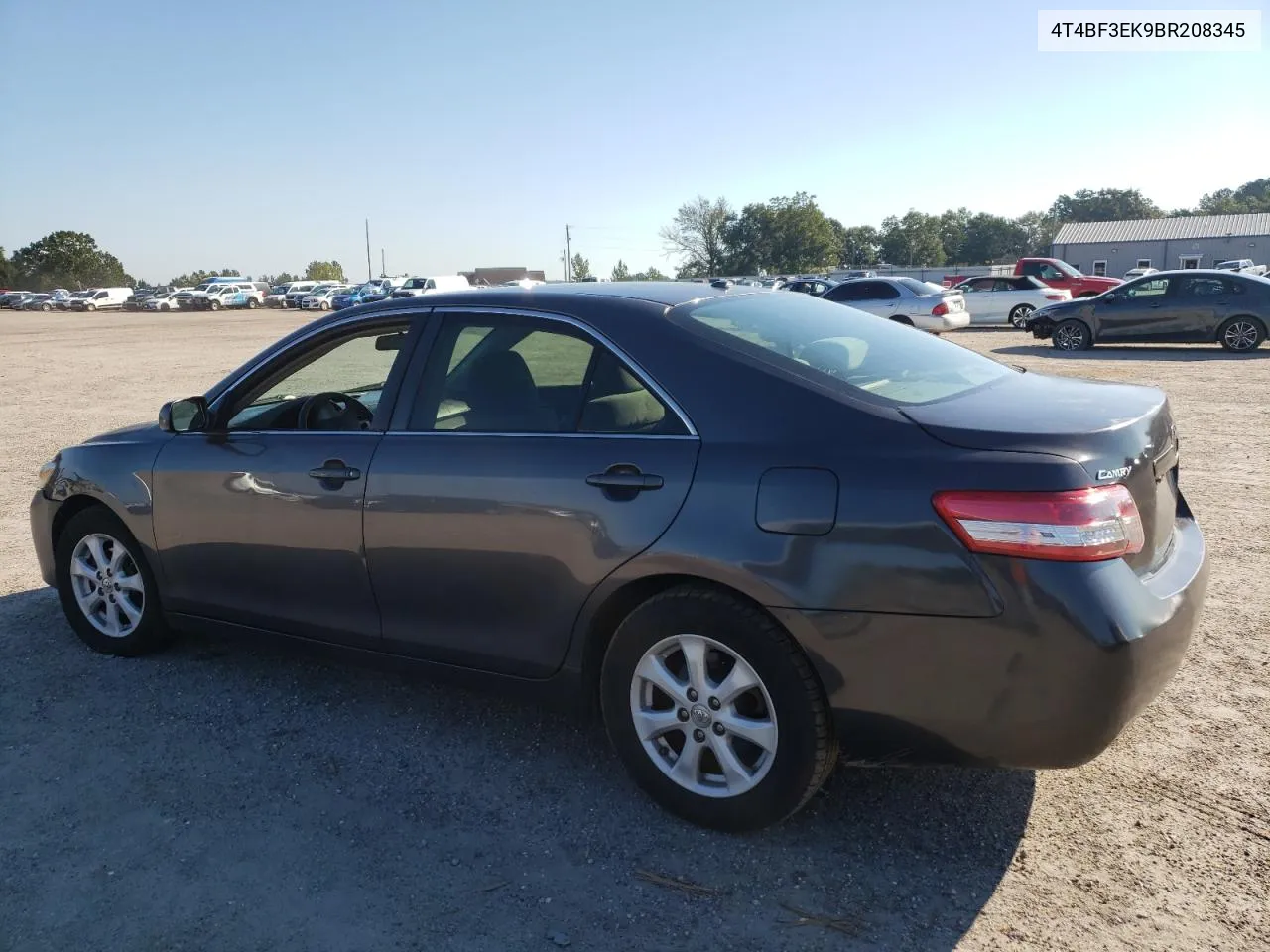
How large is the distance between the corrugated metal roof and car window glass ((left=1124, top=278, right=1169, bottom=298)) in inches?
2529

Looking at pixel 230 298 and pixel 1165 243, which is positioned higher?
pixel 1165 243

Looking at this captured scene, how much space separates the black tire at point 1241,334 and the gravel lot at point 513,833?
1495 centimetres

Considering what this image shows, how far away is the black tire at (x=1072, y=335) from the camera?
1869 cm

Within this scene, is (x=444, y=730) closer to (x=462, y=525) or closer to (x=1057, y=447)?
(x=462, y=525)

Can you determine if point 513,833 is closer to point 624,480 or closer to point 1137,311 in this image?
point 624,480

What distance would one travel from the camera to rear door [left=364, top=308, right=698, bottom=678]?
3.09 meters

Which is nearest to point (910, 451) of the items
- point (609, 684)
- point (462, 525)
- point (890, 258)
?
point (609, 684)

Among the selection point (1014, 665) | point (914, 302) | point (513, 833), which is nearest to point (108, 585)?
point (513, 833)

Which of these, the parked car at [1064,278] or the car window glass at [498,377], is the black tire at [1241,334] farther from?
the car window glass at [498,377]

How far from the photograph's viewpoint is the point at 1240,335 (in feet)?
56.3

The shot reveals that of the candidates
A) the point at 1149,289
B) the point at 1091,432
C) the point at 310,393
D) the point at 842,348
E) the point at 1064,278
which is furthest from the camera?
the point at 1064,278

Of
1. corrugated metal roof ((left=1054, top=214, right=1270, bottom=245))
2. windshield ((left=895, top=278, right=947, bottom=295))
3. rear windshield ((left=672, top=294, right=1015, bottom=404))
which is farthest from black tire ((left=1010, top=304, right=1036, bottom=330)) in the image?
corrugated metal roof ((left=1054, top=214, right=1270, bottom=245))

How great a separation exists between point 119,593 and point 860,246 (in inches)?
4765

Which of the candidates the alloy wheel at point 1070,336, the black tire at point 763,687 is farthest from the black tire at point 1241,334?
the black tire at point 763,687
